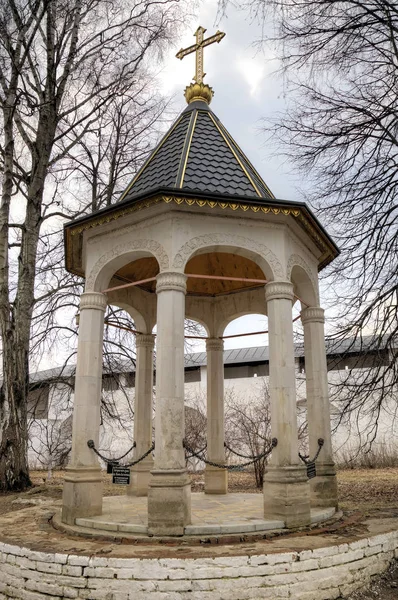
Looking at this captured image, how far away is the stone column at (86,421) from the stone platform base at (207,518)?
288mm

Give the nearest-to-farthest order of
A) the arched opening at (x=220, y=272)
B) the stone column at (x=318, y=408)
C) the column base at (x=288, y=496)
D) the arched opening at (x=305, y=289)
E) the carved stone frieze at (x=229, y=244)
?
the column base at (x=288, y=496) < the carved stone frieze at (x=229, y=244) < the stone column at (x=318, y=408) < the arched opening at (x=305, y=289) < the arched opening at (x=220, y=272)

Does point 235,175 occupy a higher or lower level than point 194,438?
higher

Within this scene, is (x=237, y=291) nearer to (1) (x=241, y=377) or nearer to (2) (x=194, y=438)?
(2) (x=194, y=438)

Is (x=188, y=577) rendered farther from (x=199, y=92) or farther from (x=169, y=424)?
(x=199, y=92)

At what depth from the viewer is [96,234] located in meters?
9.06

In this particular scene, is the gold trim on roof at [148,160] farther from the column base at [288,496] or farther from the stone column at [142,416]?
the column base at [288,496]

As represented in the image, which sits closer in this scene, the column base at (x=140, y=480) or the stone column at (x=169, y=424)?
the stone column at (x=169, y=424)

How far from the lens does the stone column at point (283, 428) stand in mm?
7324

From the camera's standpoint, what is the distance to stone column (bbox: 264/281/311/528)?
288 inches

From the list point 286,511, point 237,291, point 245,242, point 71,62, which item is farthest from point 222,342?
point 71,62

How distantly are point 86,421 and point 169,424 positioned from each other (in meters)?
1.72

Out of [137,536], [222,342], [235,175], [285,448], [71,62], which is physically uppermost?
[71,62]

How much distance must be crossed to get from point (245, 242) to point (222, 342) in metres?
4.28

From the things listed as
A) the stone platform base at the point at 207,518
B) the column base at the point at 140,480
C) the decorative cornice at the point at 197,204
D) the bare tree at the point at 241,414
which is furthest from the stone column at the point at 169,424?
the bare tree at the point at 241,414
